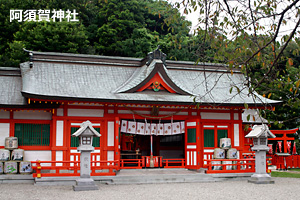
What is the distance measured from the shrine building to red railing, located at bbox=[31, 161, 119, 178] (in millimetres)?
345

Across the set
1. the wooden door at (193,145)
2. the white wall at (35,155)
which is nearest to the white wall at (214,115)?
the wooden door at (193,145)

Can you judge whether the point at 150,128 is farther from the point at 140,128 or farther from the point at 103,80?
the point at 103,80

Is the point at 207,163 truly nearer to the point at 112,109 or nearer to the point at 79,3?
the point at 112,109

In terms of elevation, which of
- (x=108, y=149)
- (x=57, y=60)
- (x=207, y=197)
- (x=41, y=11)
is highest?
(x=41, y=11)

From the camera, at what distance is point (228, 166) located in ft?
54.5

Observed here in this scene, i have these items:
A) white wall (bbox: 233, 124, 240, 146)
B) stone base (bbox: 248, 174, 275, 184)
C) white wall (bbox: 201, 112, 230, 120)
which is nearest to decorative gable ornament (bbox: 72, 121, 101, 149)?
white wall (bbox: 201, 112, 230, 120)

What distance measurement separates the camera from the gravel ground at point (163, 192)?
35.9 ft

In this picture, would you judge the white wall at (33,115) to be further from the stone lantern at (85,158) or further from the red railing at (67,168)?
the stone lantern at (85,158)

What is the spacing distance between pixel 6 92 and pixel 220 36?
40.5 feet

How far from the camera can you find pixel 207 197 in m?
10.9

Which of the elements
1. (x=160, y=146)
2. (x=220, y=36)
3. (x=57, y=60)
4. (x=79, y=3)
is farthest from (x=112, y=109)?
(x=79, y=3)

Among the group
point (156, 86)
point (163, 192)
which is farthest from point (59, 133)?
point (163, 192)

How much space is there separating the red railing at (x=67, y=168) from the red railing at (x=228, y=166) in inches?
166

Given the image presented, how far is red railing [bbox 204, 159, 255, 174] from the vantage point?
15453 mm
